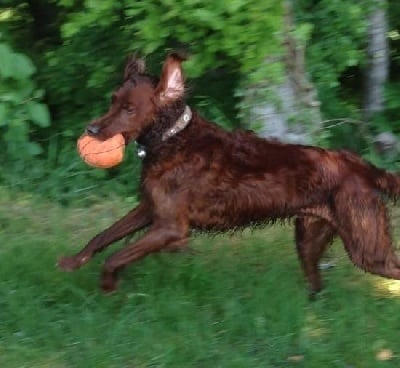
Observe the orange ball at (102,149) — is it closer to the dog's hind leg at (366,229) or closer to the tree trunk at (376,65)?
the dog's hind leg at (366,229)

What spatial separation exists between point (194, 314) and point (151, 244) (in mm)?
437

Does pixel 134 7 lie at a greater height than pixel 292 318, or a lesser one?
greater

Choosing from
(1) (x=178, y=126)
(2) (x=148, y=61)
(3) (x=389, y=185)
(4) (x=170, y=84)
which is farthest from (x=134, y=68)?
(2) (x=148, y=61)

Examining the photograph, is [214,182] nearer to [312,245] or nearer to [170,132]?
[170,132]

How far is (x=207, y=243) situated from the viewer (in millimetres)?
5781

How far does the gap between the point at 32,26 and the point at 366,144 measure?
3.61 m

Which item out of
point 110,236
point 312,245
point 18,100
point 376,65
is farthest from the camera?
point 376,65

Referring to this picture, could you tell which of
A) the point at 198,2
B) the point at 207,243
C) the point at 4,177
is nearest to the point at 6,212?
the point at 4,177

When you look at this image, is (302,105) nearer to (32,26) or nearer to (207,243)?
(207,243)

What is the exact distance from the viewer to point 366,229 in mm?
4582

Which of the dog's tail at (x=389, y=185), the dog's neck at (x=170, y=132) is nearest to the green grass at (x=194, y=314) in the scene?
the dog's tail at (x=389, y=185)

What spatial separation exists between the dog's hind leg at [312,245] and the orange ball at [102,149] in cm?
109

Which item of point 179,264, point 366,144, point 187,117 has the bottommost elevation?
point 366,144

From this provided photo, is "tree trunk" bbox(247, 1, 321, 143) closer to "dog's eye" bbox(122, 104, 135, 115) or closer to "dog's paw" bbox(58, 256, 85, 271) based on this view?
"dog's eye" bbox(122, 104, 135, 115)
